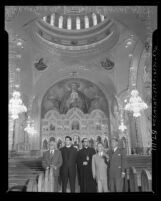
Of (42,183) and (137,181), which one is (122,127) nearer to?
(137,181)

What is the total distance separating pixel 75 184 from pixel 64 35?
5.23 m

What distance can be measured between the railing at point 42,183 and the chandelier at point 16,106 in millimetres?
1957

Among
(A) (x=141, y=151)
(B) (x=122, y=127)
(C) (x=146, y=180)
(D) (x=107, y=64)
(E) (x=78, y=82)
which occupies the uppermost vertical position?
(D) (x=107, y=64)

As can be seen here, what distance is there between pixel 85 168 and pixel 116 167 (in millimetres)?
951

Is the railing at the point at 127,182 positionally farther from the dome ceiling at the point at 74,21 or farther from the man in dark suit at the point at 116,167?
the dome ceiling at the point at 74,21

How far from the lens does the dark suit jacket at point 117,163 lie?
846cm

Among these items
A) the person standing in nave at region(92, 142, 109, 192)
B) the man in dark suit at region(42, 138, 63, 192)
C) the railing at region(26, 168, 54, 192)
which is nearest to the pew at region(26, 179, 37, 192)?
the railing at region(26, 168, 54, 192)

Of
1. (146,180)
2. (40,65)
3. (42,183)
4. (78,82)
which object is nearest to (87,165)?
(42,183)

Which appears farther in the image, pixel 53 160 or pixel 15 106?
pixel 53 160

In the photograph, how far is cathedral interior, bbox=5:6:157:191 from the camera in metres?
8.14

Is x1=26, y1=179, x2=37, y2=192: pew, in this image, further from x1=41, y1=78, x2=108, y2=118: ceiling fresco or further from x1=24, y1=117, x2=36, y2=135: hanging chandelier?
x1=41, y1=78, x2=108, y2=118: ceiling fresco

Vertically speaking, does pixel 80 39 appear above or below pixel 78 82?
above

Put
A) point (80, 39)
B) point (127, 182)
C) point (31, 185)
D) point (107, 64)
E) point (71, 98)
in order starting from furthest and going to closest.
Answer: point (80, 39) < point (107, 64) < point (71, 98) < point (127, 182) < point (31, 185)

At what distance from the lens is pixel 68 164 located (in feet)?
28.1
